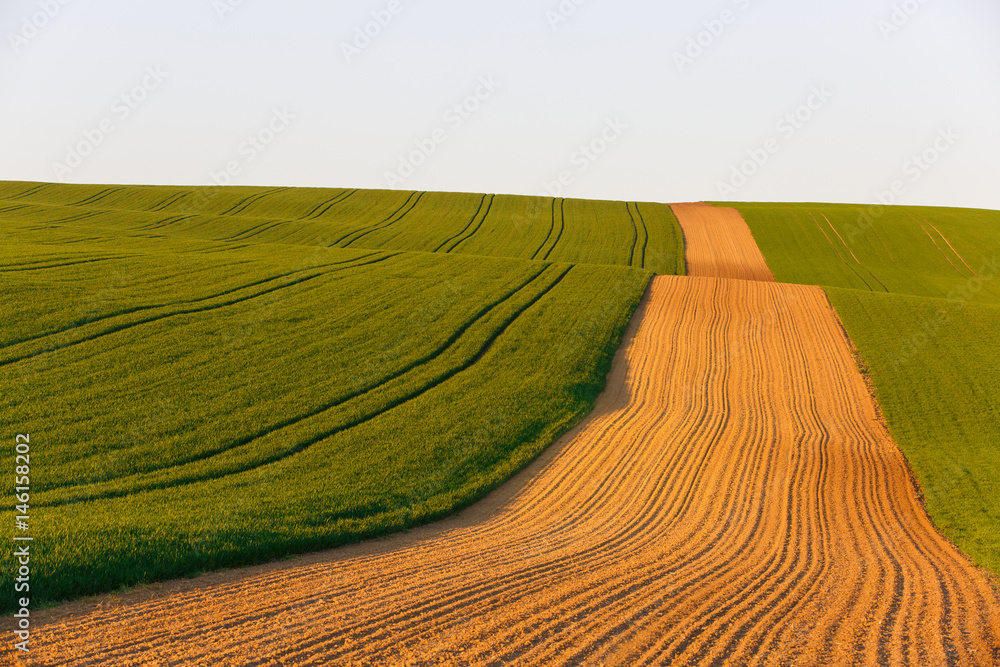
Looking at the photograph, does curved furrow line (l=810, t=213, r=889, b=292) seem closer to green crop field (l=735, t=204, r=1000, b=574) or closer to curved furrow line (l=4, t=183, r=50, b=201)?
green crop field (l=735, t=204, r=1000, b=574)

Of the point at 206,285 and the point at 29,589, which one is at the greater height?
the point at 206,285

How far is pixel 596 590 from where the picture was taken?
11.1m

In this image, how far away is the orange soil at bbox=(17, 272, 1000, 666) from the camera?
28.9ft

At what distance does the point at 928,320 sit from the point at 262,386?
34484mm

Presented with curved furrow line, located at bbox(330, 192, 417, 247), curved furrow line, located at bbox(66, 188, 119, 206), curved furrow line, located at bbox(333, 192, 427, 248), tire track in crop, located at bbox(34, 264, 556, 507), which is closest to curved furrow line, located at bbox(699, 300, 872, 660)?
tire track in crop, located at bbox(34, 264, 556, 507)

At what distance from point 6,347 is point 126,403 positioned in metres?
5.67

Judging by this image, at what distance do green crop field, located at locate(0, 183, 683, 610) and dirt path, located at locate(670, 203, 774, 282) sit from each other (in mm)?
11067

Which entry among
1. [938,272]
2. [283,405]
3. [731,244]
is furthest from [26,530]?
[938,272]

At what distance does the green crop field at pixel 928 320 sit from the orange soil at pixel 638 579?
1.12 meters

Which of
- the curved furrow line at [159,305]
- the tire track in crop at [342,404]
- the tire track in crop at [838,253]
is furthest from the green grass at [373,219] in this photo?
the tire track in crop at [342,404]

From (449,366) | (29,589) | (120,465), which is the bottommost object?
(29,589)

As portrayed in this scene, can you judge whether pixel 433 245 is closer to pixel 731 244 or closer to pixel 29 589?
pixel 731 244

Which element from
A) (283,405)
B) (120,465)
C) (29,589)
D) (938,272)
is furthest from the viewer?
(938,272)

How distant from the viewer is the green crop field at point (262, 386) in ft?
41.3
